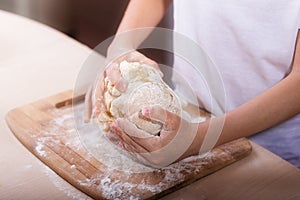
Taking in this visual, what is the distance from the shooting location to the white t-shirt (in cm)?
103

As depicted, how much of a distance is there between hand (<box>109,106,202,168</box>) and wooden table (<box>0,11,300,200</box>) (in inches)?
2.4

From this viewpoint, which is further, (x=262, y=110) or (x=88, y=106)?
(x=88, y=106)

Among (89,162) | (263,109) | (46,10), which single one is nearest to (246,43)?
(263,109)

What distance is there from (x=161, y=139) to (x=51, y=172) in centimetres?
20

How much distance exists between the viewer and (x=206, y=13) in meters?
1.14

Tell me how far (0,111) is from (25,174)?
24 cm

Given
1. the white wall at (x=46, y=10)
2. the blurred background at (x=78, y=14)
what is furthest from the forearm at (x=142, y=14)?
the white wall at (x=46, y=10)

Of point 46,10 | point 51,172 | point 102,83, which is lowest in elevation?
point 46,10

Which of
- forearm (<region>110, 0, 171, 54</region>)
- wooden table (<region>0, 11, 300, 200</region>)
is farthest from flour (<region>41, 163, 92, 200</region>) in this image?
forearm (<region>110, 0, 171, 54</region>)

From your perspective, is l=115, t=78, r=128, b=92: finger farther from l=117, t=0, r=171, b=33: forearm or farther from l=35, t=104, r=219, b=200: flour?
l=117, t=0, r=171, b=33: forearm

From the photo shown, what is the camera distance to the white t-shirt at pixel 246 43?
1030 millimetres

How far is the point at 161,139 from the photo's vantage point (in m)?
0.88

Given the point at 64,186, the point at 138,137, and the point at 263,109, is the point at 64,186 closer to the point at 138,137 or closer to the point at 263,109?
the point at 138,137

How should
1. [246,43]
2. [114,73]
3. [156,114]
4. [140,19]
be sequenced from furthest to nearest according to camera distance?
1. [140,19]
2. [246,43]
3. [114,73]
4. [156,114]
